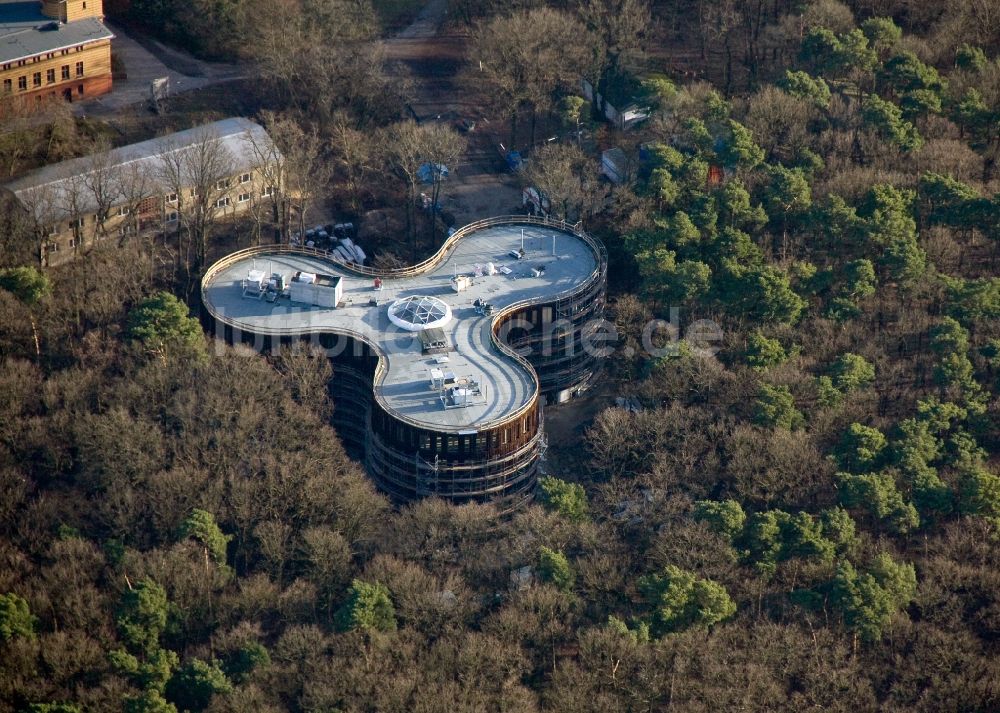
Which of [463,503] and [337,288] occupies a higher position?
[337,288]

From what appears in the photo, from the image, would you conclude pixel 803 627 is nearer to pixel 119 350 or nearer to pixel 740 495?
pixel 740 495

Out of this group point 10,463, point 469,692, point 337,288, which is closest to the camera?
point 469,692

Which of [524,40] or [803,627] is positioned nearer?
[803,627]

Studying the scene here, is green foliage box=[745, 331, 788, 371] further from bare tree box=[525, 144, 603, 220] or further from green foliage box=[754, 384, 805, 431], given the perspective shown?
bare tree box=[525, 144, 603, 220]

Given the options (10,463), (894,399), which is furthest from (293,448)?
(894,399)

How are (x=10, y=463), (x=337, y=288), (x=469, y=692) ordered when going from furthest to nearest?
(x=337, y=288)
(x=10, y=463)
(x=469, y=692)

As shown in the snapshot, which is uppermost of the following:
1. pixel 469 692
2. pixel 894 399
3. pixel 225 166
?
pixel 225 166

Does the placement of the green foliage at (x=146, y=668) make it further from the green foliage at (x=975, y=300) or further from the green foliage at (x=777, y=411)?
the green foliage at (x=975, y=300)

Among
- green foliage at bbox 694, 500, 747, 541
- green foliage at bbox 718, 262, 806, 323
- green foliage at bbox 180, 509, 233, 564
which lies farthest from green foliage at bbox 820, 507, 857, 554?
green foliage at bbox 180, 509, 233, 564

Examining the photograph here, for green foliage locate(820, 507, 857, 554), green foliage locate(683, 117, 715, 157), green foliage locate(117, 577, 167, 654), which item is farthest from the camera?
green foliage locate(683, 117, 715, 157)
